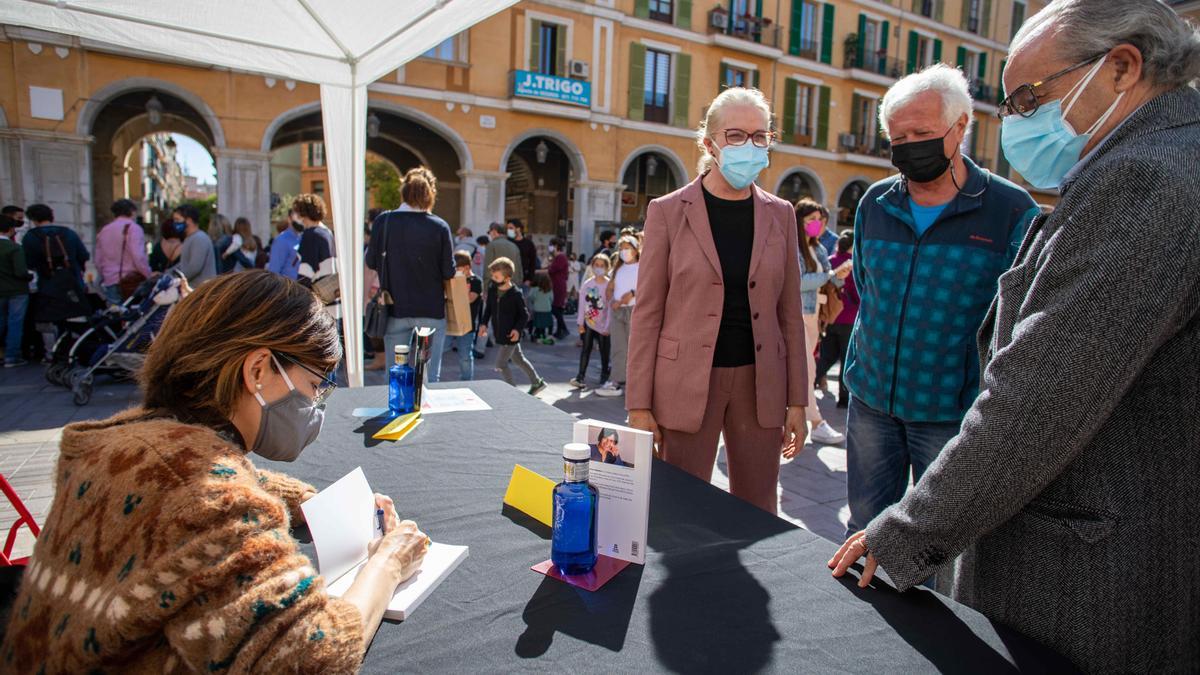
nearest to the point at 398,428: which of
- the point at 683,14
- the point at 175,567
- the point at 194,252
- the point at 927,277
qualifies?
the point at 175,567

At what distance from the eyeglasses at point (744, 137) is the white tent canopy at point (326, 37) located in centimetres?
120

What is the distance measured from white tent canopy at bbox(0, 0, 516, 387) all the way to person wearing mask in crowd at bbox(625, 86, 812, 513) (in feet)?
4.10

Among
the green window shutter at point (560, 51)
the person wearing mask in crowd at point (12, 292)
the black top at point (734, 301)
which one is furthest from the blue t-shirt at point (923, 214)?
the green window shutter at point (560, 51)

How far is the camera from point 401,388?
249 cm

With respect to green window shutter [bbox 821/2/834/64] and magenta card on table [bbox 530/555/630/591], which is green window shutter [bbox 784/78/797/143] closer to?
green window shutter [bbox 821/2/834/64]

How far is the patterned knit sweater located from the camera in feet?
2.90

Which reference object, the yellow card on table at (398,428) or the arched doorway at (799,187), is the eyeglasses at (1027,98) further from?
the arched doorway at (799,187)

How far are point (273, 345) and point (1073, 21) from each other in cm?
151

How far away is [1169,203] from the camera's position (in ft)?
3.17

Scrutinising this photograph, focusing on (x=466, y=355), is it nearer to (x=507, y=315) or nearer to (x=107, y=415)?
(x=507, y=315)

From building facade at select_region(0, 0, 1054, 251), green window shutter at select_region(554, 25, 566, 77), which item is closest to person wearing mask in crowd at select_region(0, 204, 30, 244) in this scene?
building facade at select_region(0, 0, 1054, 251)

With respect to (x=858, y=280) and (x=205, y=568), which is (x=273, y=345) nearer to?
(x=205, y=568)

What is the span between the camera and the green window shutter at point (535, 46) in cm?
1591

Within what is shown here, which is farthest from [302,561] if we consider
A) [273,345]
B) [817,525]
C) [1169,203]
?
[817,525]
